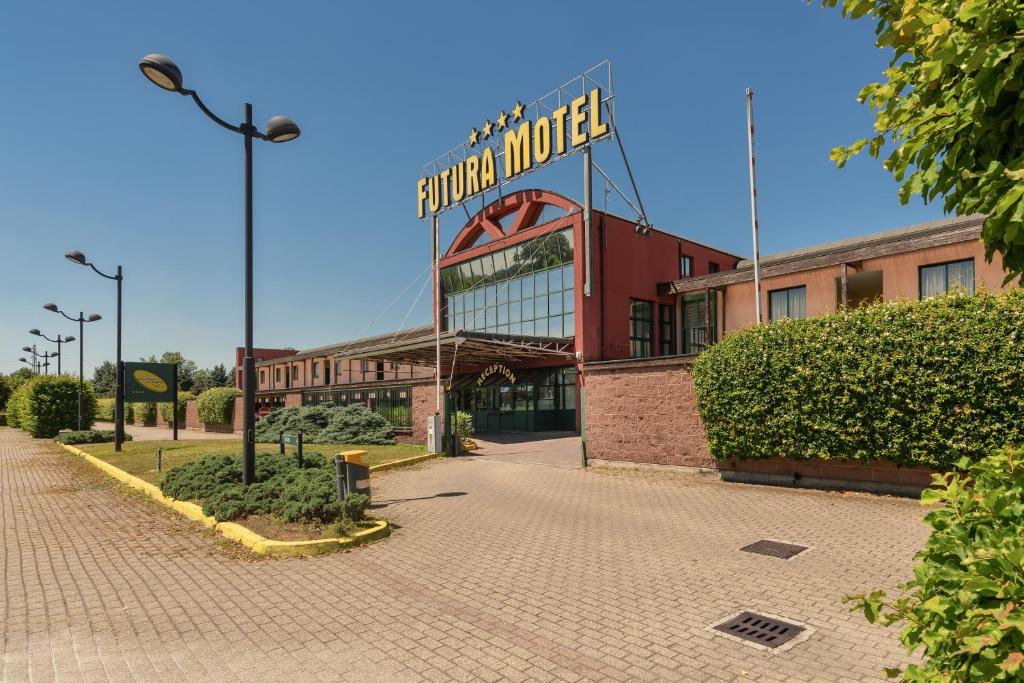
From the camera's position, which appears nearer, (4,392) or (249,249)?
(249,249)

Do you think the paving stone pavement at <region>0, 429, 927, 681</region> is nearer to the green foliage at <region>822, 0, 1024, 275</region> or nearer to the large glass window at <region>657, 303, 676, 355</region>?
the green foliage at <region>822, 0, 1024, 275</region>

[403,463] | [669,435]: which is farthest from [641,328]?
[403,463]

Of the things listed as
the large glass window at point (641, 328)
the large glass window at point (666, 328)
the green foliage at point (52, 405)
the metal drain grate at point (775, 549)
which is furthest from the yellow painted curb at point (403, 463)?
the green foliage at point (52, 405)

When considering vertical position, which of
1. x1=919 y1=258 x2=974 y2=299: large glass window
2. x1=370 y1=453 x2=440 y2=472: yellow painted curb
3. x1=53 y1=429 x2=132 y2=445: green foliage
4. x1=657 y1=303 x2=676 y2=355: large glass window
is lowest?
x1=53 y1=429 x2=132 y2=445: green foliage

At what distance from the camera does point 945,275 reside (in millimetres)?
20250

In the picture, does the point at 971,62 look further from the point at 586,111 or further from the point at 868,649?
the point at 586,111

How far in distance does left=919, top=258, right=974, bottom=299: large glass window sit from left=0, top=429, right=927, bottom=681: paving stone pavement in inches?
514

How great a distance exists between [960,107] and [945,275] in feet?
72.2

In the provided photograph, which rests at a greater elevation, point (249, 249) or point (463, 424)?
point (249, 249)

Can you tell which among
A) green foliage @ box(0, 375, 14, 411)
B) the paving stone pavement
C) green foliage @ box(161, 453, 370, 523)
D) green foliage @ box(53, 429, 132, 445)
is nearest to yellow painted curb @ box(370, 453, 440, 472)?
green foliage @ box(161, 453, 370, 523)

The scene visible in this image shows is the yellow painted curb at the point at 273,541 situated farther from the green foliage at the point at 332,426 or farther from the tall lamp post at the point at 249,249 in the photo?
the green foliage at the point at 332,426

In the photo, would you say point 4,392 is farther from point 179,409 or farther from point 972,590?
point 972,590

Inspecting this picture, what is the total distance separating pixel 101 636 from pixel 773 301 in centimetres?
2513

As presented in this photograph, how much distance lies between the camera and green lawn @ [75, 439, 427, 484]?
17.2 metres
